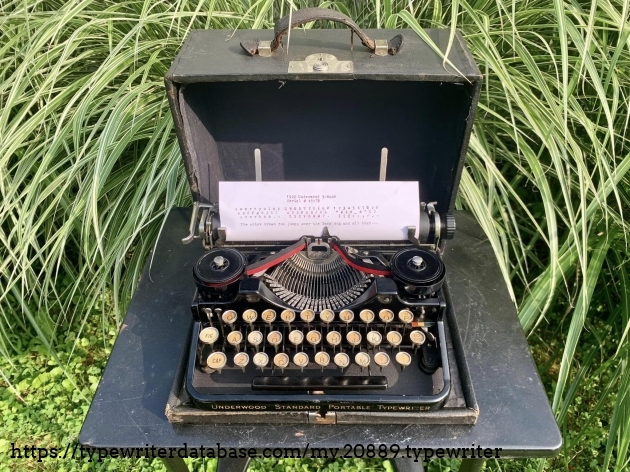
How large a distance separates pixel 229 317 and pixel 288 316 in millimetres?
145

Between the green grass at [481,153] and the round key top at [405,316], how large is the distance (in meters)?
0.61

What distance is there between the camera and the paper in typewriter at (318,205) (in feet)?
4.45

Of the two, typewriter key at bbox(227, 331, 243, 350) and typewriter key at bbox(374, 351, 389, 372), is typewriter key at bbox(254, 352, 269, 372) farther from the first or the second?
typewriter key at bbox(374, 351, 389, 372)

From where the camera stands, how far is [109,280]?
249 centimetres

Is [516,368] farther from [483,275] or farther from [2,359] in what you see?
[2,359]

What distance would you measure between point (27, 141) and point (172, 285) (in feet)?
3.40

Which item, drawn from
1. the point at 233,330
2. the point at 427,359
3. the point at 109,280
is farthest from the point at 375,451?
the point at 109,280

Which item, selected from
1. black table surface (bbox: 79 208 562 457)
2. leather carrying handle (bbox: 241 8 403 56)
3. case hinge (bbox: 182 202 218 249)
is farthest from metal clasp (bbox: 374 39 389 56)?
black table surface (bbox: 79 208 562 457)

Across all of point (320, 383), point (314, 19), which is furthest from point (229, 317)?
point (314, 19)

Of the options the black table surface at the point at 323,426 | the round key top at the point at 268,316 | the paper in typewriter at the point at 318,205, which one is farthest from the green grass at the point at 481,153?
the round key top at the point at 268,316

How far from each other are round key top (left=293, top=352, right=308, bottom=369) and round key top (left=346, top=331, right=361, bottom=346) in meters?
0.11

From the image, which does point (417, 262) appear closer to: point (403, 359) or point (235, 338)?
point (403, 359)

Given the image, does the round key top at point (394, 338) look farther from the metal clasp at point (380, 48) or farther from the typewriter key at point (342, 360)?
the metal clasp at point (380, 48)

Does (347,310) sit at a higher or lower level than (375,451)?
higher
